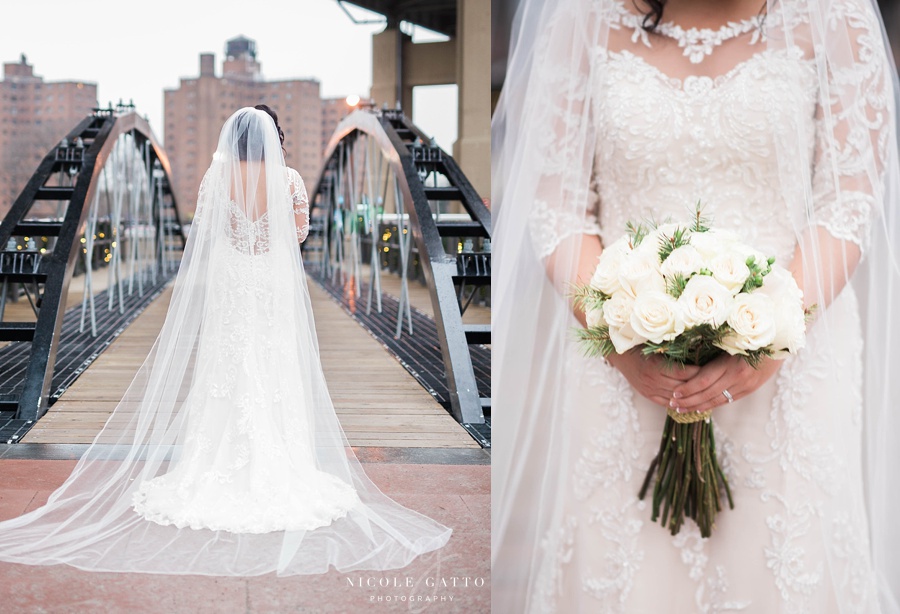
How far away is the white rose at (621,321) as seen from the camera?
1086 millimetres

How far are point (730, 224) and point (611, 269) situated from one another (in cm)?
25

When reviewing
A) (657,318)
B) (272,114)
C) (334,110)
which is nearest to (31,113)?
(334,110)

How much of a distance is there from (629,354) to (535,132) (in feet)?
1.35

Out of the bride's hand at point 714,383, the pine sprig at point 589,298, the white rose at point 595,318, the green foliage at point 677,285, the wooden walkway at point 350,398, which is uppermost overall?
the green foliage at point 677,285

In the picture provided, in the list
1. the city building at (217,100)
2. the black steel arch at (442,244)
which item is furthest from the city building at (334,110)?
the city building at (217,100)

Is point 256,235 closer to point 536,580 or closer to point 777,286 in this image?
point 536,580

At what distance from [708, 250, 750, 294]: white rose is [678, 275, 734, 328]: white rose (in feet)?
0.04

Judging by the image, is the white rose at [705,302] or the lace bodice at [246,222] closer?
the white rose at [705,302]

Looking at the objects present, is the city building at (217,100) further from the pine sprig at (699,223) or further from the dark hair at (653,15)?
the pine sprig at (699,223)

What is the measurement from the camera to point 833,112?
1.27 m

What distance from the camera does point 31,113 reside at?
8047 mm

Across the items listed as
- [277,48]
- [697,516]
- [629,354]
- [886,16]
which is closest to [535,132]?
[629,354]

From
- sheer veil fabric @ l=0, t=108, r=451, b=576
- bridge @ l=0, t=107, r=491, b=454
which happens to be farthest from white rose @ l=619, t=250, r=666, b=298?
bridge @ l=0, t=107, r=491, b=454

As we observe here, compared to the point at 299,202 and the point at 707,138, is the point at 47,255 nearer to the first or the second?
the point at 299,202
